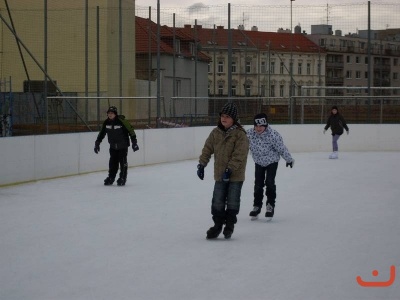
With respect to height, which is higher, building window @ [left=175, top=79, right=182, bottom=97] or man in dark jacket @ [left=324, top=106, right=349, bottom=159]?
building window @ [left=175, top=79, right=182, bottom=97]

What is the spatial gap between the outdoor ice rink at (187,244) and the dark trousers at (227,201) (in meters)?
0.27

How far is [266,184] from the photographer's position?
12.5 meters

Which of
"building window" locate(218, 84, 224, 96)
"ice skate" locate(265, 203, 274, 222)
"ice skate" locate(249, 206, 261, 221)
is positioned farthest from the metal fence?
"ice skate" locate(265, 203, 274, 222)

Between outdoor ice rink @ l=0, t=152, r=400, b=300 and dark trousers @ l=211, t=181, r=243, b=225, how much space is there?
27 centimetres

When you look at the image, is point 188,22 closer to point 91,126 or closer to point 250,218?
point 91,126

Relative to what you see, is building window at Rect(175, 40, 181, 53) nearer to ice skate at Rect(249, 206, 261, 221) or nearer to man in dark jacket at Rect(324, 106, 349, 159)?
man in dark jacket at Rect(324, 106, 349, 159)

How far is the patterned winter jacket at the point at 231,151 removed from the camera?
1030 centimetres

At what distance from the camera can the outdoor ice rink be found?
743cm

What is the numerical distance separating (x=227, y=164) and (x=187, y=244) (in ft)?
3.33

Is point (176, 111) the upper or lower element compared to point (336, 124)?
upper

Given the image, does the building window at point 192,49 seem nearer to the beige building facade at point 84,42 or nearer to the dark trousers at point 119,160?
the beige building facade at point 84,42

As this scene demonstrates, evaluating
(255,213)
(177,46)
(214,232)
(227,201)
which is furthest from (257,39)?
(214,232)

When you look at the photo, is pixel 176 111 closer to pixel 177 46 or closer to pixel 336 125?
pixel 177 46

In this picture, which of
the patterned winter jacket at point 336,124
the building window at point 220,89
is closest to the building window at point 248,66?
the building window at point 220,89
